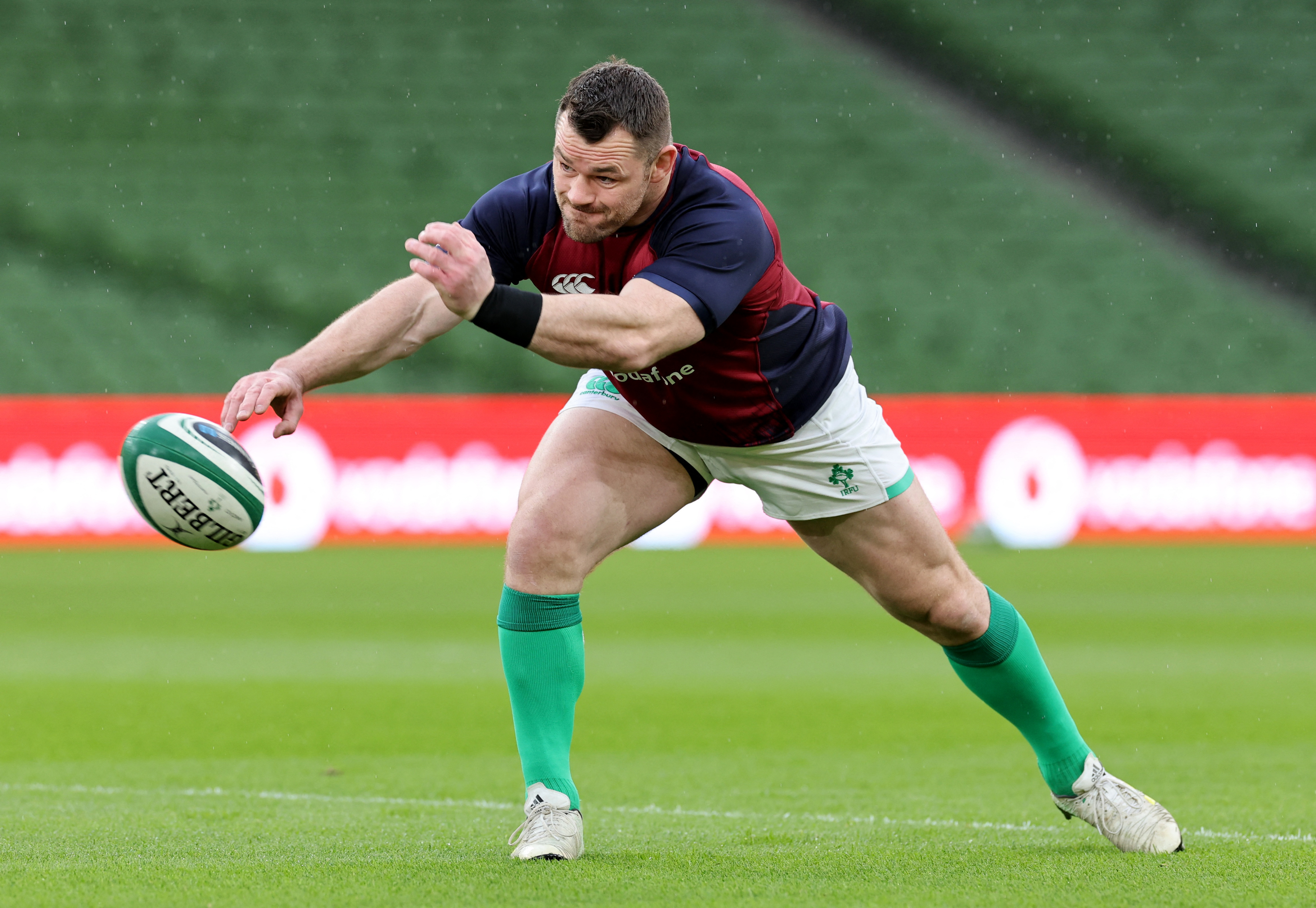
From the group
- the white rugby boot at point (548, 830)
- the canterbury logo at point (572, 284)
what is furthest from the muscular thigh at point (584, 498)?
the white rugby boot at point (548, 830)

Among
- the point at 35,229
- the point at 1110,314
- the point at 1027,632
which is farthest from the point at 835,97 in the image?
the point at 1027,632

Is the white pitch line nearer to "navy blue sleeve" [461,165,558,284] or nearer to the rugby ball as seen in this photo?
the rugby ball

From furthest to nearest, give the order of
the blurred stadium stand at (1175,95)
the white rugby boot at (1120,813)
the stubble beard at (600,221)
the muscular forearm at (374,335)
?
the blurred stadium stand at (1175,95) < the white rugby boot at (1120,813) < the muscular forearm at (374,335) < the stubble beard at (600,221)

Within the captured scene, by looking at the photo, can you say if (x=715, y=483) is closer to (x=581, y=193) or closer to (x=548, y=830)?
(x=548, y=830)

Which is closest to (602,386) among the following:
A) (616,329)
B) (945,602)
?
(616,329)

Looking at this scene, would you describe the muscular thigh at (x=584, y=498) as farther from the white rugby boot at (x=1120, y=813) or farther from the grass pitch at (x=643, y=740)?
the white rugby boot at (x=1120, y=813)

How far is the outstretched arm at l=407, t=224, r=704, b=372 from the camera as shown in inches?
125

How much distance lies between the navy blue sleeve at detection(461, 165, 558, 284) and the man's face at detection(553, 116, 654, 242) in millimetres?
264

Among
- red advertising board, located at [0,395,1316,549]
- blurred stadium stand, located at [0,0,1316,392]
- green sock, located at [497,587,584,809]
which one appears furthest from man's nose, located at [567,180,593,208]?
blurred stadium stand, located at [0,0,1316,392]

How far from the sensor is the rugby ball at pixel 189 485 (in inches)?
145

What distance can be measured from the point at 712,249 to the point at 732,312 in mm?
145

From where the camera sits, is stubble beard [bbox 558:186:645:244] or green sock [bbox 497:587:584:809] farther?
green sock [bbox 497:587:584:809]

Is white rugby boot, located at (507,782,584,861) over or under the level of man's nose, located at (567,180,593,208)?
under

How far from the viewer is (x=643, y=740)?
21.9 feet
